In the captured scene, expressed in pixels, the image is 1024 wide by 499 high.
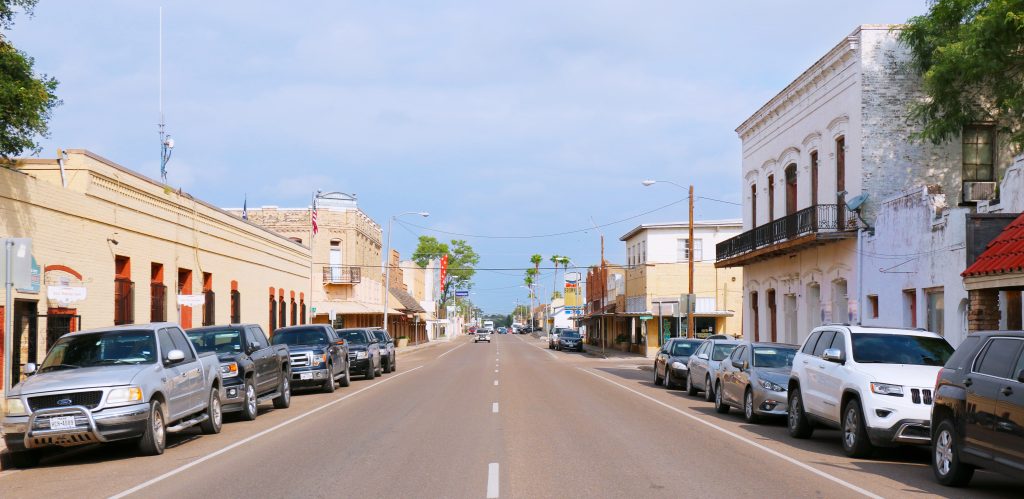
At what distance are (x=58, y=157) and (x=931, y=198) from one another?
823 inches

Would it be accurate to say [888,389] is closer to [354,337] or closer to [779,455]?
[779,455]

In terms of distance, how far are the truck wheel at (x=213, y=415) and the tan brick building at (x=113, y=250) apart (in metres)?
3.08

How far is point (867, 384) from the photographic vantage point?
1302cm

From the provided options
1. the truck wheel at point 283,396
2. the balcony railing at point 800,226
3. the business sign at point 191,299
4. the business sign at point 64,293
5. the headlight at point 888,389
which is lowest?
the truck wheel at point 283,396

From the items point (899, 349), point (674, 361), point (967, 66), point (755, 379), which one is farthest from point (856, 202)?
point (899, 349)

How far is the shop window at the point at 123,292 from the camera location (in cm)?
2594

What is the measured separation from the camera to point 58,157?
933 inches

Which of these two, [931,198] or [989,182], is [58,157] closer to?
[931,198]

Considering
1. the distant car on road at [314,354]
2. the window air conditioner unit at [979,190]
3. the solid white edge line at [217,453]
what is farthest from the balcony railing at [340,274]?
the window air conditioner unit at [979,190]

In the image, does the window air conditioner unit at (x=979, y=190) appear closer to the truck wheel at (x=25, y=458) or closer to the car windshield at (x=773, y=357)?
the car windshield at (x=773, y=357)

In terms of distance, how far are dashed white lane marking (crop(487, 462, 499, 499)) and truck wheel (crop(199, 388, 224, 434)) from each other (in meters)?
6.29

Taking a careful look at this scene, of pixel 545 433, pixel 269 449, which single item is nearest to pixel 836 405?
pixel 545 433

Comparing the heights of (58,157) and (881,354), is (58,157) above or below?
above

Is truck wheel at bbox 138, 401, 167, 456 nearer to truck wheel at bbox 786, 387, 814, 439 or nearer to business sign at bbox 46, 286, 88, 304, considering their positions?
business sign at bbox 46, 286, 88, 304
